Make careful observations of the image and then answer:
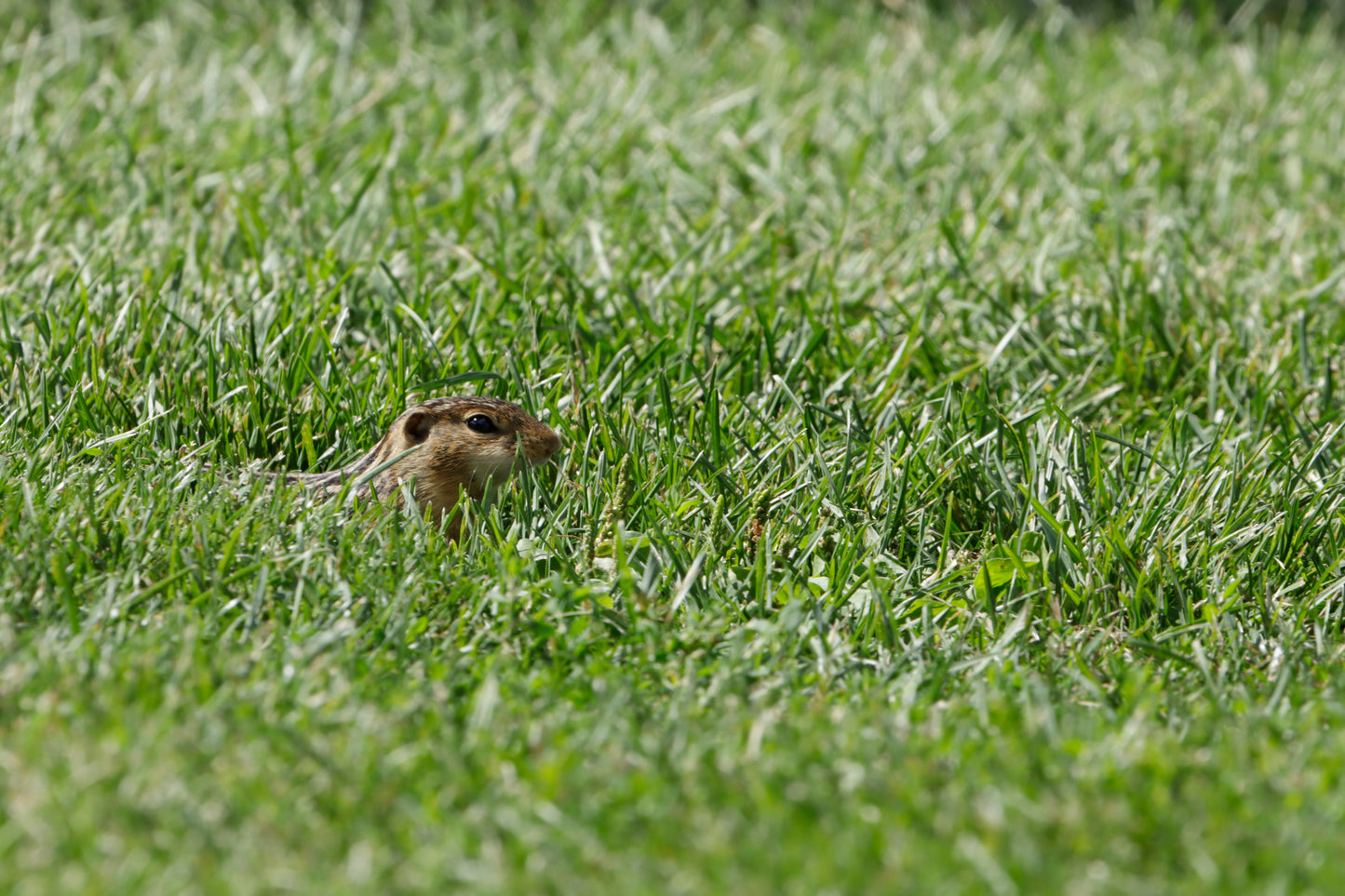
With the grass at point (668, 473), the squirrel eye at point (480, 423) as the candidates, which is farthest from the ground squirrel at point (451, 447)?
the grass at point (668, 473)

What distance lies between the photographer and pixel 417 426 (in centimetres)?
400

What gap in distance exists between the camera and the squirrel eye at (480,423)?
4039 millimetres

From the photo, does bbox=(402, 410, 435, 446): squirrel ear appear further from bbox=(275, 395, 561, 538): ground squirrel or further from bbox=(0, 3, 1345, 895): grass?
bbox=(0, 3, 1345, 895): grass

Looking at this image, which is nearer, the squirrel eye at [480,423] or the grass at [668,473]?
the grass at [668,473]

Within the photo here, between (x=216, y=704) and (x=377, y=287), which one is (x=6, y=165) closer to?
(x=377, y=287)

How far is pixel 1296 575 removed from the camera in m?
3.83

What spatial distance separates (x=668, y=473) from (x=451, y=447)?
1.93 ft

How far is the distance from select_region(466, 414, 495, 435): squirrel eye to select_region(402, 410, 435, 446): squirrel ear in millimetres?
102

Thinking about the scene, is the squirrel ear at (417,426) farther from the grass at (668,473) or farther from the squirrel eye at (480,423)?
the grass at (668,473)

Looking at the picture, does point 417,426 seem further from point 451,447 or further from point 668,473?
point 668,473

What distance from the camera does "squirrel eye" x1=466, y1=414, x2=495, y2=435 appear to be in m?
4.04

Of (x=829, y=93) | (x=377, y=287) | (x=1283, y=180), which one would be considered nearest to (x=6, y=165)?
(x=377, y=287)

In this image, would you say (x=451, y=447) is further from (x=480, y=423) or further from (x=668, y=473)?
(x=668, y=473)

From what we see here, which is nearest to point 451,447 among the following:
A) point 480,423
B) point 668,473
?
point 480,423
